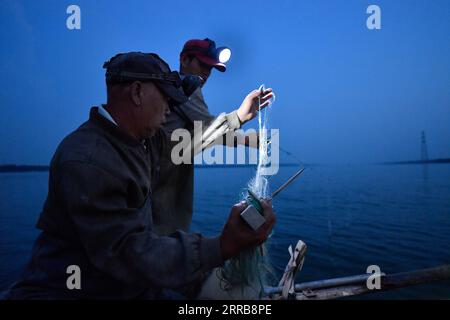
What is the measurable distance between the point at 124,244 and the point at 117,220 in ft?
0.47

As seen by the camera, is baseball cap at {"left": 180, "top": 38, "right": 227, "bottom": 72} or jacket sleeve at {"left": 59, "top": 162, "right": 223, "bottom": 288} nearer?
jacket sleeve at {"left": 59, "top": 162, "right": 223, "bottom": 288}

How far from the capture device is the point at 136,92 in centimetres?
231

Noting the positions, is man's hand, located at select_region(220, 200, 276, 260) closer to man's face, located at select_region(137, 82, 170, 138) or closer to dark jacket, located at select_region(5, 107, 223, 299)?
dark jacket, located at select_region(5, 107, 223, 299)

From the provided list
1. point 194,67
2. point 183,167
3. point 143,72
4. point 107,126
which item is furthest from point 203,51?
point 107,126

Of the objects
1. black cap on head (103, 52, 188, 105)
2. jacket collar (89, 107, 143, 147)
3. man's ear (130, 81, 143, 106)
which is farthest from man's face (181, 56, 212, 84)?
jacket collar (89, 107, 143, 147)

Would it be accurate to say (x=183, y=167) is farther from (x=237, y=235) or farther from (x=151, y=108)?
(x=237, y=235)

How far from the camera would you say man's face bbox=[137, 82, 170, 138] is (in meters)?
2.35

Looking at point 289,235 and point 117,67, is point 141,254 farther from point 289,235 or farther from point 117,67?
point 289,235

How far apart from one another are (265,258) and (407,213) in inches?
1490

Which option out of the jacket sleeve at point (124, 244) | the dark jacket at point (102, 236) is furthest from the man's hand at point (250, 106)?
the jacket sleeve at point (124, 244)

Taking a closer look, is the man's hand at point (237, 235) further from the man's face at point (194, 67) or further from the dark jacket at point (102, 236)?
the man's face at point (194, 67)

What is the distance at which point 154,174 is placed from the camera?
10.1ft

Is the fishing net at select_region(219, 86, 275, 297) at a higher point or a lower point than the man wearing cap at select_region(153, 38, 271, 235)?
lower
